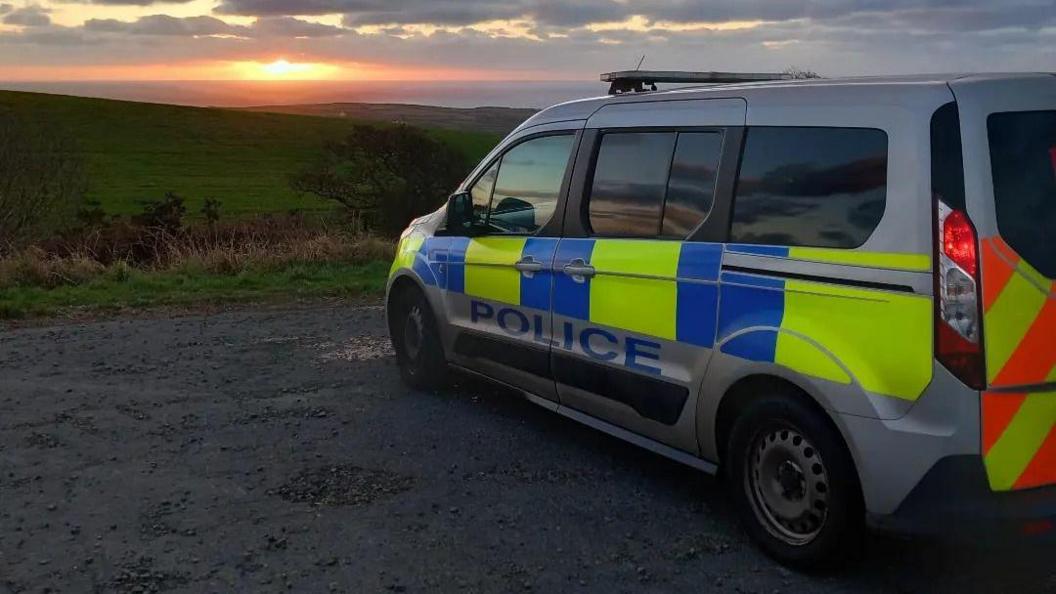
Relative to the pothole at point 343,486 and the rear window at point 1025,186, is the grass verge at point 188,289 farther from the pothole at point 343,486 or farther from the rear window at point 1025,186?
the rear window at point 1025,186

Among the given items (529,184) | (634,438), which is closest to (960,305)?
(634,438)

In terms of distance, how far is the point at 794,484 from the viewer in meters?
4.01

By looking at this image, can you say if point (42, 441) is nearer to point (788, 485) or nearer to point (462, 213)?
point (462, 213)

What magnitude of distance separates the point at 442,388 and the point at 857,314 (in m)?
3.66

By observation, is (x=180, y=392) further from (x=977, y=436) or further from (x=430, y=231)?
(x=977, y=436)

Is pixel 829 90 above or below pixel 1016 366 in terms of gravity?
above

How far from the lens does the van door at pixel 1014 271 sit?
345cm

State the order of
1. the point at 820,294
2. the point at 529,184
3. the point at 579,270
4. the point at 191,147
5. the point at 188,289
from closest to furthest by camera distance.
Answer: the point at 820,294
the point at 579,270
the point at 529,184
the point at 188,289
the point at 191,147

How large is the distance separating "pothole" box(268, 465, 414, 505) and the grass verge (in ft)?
20.3

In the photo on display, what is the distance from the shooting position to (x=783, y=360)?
154 inches

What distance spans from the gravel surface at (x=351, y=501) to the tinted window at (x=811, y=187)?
1219 millimetres

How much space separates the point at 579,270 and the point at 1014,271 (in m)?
2.14

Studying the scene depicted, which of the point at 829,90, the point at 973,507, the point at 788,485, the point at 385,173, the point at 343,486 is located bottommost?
the point at 343,486

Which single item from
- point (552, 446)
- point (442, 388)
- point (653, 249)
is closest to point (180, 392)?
point (442, 388)
